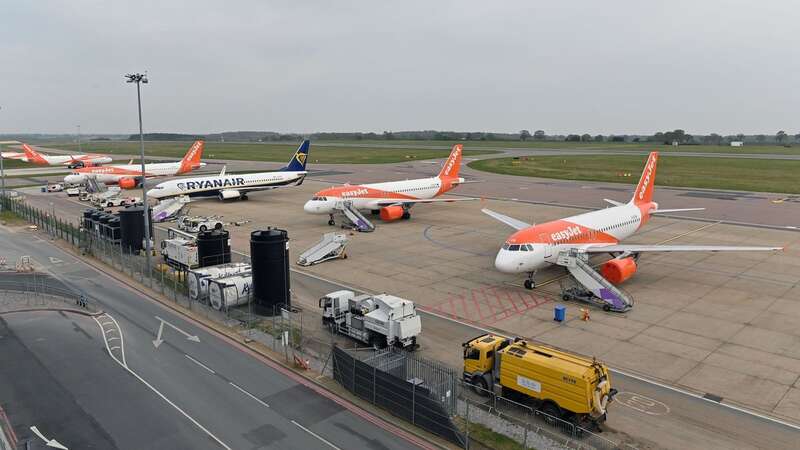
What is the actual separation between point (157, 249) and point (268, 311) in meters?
24.6

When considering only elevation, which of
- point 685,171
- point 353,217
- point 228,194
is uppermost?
point 685,171

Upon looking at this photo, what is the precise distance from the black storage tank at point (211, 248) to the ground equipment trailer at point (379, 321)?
14619 millimetres

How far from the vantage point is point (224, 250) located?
41.3m

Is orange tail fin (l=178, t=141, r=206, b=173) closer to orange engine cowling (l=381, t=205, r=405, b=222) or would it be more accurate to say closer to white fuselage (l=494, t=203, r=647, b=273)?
orange engine cowling (l=381, t=205, r=405, b=222)

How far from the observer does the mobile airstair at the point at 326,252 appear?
46.0 metres

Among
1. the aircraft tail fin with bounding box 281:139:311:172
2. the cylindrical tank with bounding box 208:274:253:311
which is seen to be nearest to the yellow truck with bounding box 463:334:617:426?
the cylindrical tank with bounding box 208:274:253:311

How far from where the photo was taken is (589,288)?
35.4m

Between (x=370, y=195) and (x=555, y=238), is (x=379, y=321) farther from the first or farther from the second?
(x=370, y=195)

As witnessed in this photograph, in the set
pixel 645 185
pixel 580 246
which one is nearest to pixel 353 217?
pixel 580 246

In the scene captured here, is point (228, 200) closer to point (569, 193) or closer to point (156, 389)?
point (569, 193)

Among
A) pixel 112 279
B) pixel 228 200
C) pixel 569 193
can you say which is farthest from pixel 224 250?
pixel 569 193

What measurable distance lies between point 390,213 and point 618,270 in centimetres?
3115

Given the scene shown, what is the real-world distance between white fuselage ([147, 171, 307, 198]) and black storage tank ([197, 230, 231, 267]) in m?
39.0

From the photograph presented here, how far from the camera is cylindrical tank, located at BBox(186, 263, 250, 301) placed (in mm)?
36125
